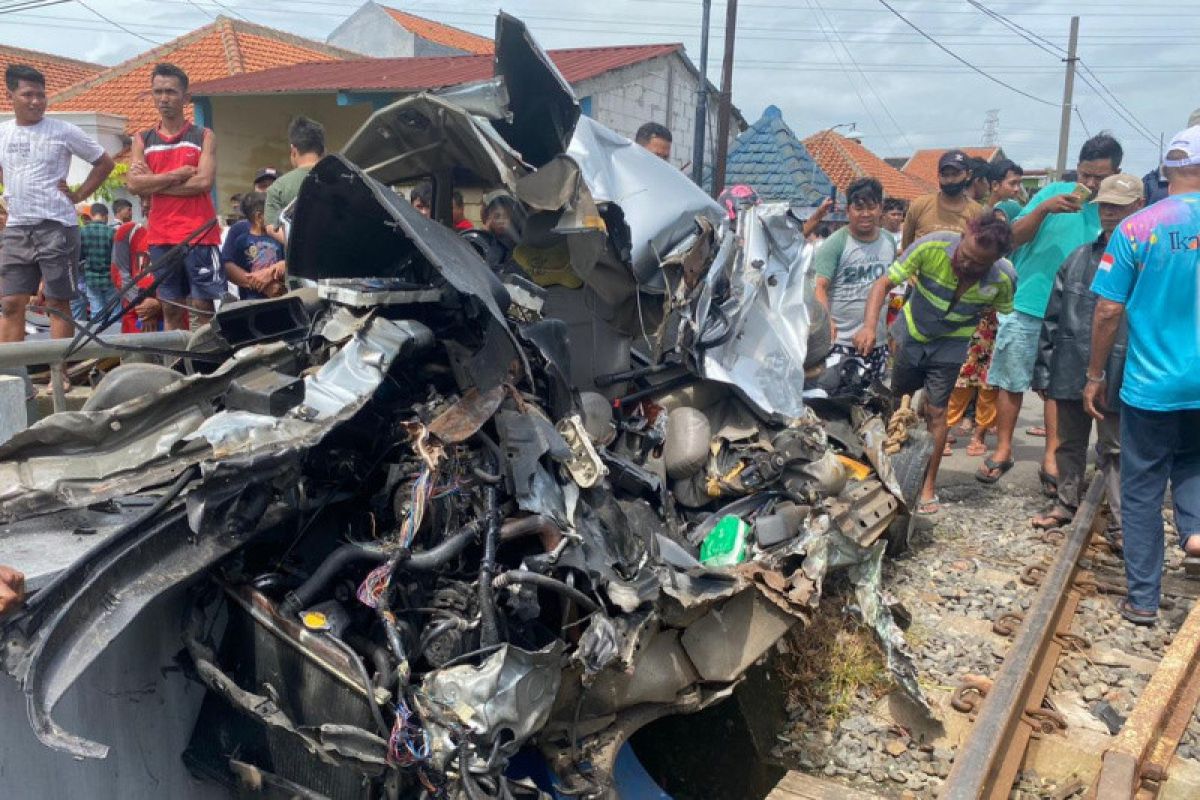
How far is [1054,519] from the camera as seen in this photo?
5.97 metres

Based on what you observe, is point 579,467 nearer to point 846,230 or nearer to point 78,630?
point 78,630

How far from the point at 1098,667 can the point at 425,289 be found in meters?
3.61

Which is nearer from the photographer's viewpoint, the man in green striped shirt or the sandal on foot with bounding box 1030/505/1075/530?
the man in green striped shirt

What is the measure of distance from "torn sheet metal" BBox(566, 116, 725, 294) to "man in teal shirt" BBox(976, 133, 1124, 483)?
3098 millimetres

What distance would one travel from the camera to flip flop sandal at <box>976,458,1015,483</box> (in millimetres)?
6884

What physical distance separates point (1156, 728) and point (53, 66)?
34.5 meters

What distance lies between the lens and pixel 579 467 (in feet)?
10.4

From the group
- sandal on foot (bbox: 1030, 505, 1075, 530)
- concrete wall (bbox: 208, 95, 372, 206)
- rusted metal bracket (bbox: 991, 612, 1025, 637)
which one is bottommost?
rusted metal bracket (bbox: 991, 612, 1025, 637)

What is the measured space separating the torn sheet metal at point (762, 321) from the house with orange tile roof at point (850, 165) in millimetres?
27138

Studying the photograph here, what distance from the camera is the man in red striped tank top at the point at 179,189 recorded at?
18.8 feet

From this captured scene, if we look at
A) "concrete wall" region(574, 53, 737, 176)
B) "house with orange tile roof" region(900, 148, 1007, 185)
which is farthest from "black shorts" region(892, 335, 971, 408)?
"house with orange tile roof" region(900, 148, 1007, 185)

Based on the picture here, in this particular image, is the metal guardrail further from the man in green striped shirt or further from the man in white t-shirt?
the man in green striped shirt

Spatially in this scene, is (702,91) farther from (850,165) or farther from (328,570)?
(850,165)

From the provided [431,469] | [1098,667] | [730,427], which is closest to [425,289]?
[431,469]
